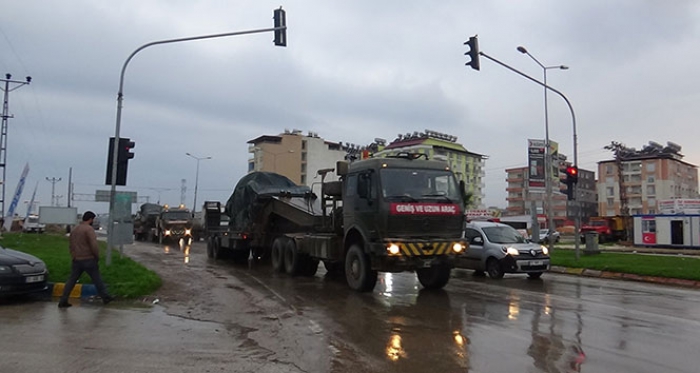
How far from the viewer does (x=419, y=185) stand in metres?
12.0

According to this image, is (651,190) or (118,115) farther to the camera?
(651,190)

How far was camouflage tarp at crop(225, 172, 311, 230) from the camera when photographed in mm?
19016

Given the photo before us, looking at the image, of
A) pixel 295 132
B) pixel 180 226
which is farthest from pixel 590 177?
pixel 180 226

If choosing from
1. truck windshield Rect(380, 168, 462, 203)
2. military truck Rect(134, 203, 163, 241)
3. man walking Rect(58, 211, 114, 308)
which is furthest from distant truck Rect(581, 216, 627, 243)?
man walking Rect(58, 211, 114, 308)

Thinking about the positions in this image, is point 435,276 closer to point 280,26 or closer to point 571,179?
point 280,26

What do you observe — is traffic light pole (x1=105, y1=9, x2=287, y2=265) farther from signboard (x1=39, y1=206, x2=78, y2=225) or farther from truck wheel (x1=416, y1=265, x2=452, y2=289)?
signboard (x1=39, y1=206, x2=78, y2=225)

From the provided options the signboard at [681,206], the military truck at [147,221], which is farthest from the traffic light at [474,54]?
the signboard at [681,206]

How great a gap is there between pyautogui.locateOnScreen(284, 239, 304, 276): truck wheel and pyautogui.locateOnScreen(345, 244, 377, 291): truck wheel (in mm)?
3427

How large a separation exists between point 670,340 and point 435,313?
353 cm

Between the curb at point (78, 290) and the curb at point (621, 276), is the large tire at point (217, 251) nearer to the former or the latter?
the curb at point (78, 290)

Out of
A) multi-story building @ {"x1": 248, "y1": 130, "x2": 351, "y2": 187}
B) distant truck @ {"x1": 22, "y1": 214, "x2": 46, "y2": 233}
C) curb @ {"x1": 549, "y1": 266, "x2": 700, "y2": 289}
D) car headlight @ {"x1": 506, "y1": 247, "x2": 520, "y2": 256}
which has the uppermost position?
multi-story building @ {"x1": 248, "y1": 130, "x2": 351, "y2": 187}

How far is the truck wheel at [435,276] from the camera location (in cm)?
1273

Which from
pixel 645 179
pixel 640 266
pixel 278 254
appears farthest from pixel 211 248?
pixel 645 179

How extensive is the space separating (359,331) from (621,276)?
494 inches
